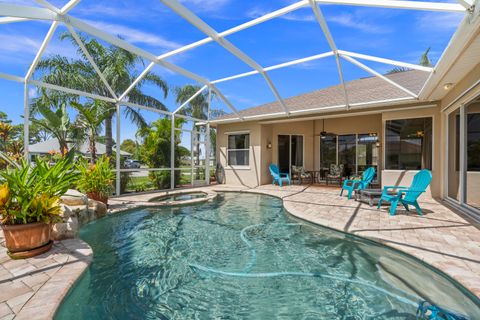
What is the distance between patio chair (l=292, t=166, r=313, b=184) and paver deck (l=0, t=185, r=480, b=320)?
5.58 meters

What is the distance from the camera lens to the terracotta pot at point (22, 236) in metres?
3.51

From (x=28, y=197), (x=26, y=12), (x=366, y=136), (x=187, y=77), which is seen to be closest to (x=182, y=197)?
(x=187, y=77)

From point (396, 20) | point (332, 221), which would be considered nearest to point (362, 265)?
point (332, 221)

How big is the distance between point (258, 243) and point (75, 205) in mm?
4501

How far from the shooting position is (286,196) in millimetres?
9023

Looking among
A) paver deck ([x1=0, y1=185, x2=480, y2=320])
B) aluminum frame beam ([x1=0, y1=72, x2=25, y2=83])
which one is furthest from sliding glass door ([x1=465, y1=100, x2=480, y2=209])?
aluminum frame beam ([x1=0, y1=72, x2=25, y2=83])

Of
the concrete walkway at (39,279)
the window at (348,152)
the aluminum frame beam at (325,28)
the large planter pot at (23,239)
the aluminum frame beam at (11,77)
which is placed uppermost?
the aluminum frame beam at (325,28)

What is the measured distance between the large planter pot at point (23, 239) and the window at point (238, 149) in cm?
984

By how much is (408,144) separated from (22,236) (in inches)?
427

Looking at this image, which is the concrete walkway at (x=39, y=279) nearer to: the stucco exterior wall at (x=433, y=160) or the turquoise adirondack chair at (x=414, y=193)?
the turquoise adirondack chair at (x=414, y=193)

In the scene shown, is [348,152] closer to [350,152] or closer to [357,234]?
[350,152]

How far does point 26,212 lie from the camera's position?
362 centimetres

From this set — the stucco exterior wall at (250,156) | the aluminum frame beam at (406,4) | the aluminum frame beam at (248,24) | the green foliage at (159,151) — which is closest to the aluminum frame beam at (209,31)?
the aluminum frame beam at (248,24)

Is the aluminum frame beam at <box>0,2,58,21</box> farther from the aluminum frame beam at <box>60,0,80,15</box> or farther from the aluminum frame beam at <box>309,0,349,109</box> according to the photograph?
the aluminum frame beam at <box>309,0,349,109</box>
